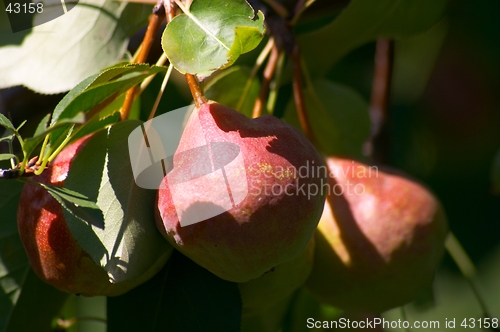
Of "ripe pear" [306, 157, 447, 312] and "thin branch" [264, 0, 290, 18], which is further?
"thin branch" [264, 0, 290, 18]

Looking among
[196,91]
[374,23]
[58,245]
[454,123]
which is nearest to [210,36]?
[196,91]

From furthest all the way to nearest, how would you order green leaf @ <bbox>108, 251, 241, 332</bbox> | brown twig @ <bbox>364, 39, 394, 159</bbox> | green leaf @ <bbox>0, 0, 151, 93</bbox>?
brown twig @ <bbox>364, 39, 394, 159</bbox>, green leaf @ <bbox>0, 0, 151, 93</bbox>, green leaf @ <bbox>108, 251, 241, 332</bbox>

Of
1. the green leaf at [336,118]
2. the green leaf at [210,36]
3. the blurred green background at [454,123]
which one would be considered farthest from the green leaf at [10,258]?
the blurred green background at [454,123]

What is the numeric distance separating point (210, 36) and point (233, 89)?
311 mm

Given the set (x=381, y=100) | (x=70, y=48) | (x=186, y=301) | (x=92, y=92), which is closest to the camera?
(x=92, y=92)

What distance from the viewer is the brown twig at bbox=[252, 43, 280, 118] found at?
0.79 m

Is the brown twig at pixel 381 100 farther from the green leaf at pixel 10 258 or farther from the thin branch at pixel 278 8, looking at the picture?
the green leaf at pixel 10 258

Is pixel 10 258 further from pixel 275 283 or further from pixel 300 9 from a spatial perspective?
pixel 300 9

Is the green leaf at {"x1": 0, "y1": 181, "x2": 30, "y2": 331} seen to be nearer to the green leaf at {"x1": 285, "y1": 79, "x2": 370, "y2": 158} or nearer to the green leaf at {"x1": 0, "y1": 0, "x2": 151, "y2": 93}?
the green leaf at {"x1": 0, "y1": 0, "x2": 151, "y2": 93}

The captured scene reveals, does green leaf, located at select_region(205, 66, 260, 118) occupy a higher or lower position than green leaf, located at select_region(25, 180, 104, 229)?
lower

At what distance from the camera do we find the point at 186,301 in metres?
0.74

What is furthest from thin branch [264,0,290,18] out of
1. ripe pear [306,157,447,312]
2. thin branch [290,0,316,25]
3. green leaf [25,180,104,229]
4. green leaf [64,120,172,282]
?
green leaf [25,180,104,229]

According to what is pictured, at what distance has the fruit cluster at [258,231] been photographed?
1.97 ft

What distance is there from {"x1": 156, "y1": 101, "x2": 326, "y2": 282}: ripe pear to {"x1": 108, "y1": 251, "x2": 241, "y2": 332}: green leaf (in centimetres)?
10
